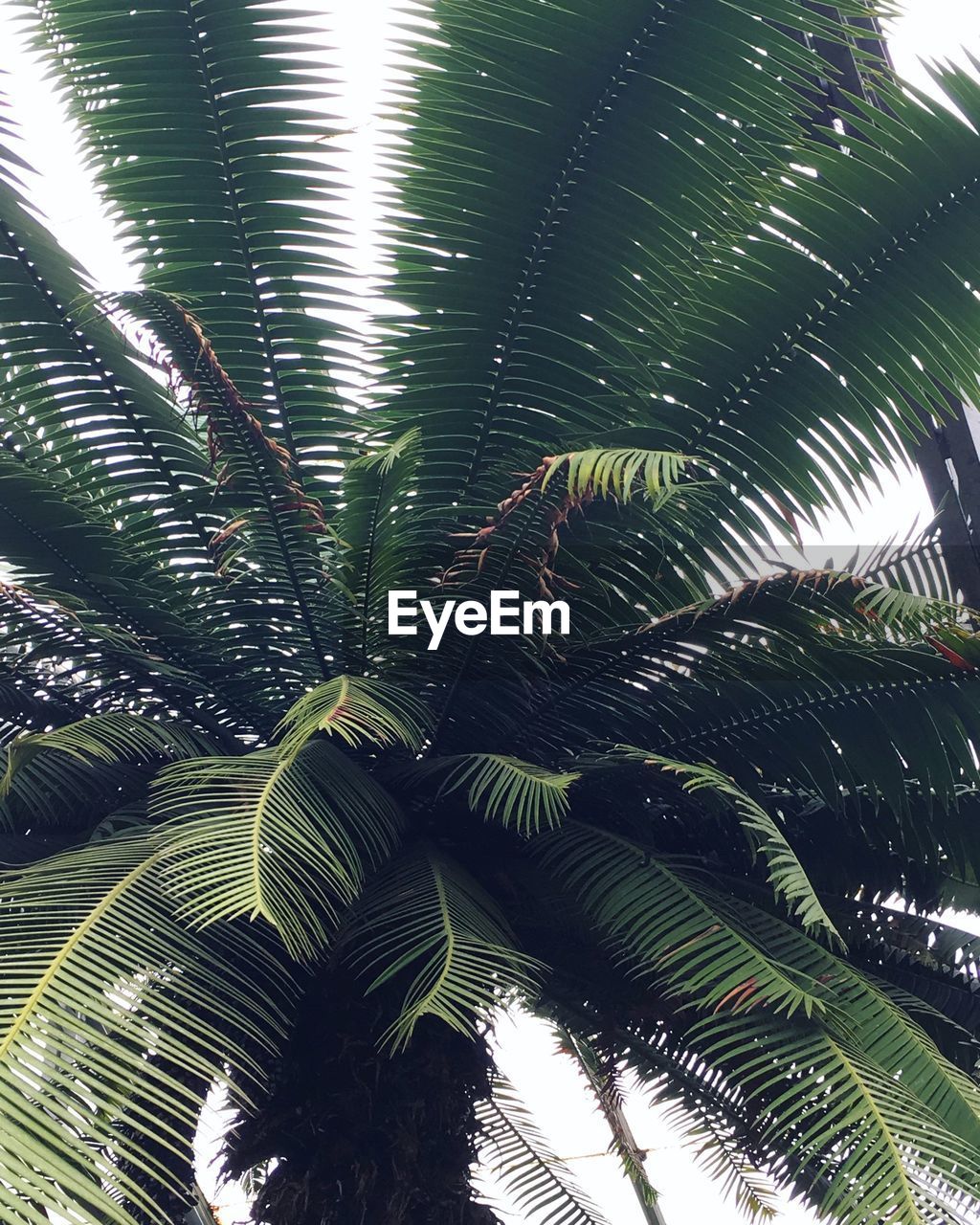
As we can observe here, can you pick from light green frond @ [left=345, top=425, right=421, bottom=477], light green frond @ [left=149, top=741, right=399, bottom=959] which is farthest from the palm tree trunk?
light green frond @ [left=345, top=425, right=421, bottom=477]

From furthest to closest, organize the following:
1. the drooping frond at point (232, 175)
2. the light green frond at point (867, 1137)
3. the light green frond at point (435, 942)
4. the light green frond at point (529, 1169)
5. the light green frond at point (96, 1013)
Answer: the light green frond at point (529, 1169), the drooping frond at point (232, 175), the light green frond at point (435, 942), the light green frond at point (867, 1137), the light green frond at point (96, 1013)

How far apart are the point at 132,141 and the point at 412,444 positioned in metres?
0.67

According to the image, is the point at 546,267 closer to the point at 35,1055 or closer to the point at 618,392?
the point at 618,392

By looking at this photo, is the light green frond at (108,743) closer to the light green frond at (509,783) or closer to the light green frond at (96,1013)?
the light green frond at (96,1013)

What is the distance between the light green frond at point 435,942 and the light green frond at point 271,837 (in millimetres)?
57

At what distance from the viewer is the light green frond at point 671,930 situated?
52.1 inches

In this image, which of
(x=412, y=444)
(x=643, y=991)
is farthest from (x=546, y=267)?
(x=643, y=991)

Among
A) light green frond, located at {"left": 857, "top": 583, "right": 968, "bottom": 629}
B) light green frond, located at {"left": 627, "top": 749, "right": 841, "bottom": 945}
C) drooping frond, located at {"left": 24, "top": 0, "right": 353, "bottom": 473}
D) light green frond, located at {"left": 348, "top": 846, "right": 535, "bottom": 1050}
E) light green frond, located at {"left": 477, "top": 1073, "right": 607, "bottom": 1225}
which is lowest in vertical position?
light green frond, located at {"left": 477, "top": 1073, "right": 607, "bottom": 1225}

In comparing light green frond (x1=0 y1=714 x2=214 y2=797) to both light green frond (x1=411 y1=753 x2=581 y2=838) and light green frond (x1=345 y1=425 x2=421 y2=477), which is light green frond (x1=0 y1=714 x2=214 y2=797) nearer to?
light green frond (x1=411 y1=753 x2=581 y2=838)

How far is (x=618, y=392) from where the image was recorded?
181cm

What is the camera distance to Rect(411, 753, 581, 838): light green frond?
1318 mm

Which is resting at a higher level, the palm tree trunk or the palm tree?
the palm tree

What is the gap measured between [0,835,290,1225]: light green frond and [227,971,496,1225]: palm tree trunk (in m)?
0.07

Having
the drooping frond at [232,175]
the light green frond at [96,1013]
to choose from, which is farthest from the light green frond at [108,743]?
the drooping frond at [232,175]
